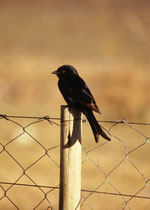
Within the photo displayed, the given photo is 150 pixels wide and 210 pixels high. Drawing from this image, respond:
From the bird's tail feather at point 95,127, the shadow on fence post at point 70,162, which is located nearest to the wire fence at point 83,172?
the bird's tail feather at point 95,127

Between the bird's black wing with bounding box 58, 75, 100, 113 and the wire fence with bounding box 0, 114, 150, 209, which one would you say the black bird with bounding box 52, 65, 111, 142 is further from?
the wire fence with bounding box 0, 114, 150, 209

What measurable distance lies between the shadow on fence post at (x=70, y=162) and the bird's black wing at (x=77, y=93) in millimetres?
573

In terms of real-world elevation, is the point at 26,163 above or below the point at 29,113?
below

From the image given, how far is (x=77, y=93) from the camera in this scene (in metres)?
2.95

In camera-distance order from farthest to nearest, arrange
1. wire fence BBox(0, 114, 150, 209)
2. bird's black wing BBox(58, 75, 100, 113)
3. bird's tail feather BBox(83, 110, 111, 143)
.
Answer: wire fence BBox(0, 114, 150, 209) < bird's black wing BBox(58, 75, 100, 113) < bird's tail feather BBox(83, 110, 111, 143)

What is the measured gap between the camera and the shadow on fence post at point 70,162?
208 cm

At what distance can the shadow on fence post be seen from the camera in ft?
6.82

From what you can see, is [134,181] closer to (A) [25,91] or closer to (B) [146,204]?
(B) [146,204]

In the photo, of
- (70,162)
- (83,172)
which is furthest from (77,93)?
(83,172)

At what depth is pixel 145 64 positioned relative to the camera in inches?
532

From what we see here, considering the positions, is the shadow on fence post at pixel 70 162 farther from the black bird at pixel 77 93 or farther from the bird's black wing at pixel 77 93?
the bird's black wing at pixel 77 93

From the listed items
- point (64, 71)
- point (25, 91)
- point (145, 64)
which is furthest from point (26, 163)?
point (145, 64)

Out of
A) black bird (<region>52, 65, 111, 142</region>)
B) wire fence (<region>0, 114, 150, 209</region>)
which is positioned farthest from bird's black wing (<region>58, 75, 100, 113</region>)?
wire fence (<region>0, 114, 150, 209</region>)

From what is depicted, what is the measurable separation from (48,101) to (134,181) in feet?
15.6
